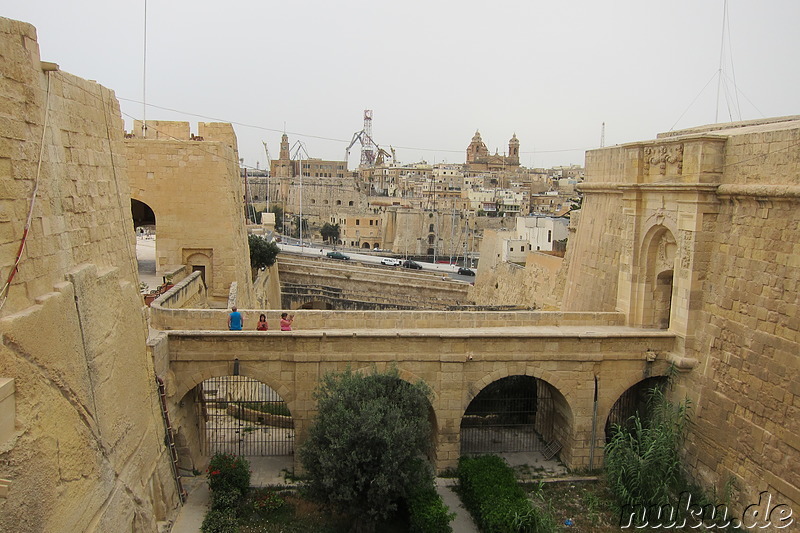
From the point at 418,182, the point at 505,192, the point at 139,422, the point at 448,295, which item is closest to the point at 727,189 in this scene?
the point at 139,422

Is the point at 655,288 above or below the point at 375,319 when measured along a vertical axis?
above

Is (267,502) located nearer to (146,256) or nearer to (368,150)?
(146,256)

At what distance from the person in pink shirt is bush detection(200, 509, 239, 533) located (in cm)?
330

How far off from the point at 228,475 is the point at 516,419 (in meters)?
6.95

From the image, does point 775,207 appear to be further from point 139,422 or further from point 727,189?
point 139,422

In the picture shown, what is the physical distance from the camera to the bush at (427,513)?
31.4ft

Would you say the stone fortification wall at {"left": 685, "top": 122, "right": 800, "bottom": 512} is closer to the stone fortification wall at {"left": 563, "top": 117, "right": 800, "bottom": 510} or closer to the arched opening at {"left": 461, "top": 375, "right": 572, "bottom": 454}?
the stone fortification wall at {"left": 563, "top": 117, "right": 800, "bottom": 510}

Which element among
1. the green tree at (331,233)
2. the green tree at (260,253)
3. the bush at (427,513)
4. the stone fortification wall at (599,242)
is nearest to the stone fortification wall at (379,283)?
the green tree at (260,253)

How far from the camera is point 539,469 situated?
12.2 meters

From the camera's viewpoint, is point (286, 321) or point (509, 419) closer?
point (286, 321)

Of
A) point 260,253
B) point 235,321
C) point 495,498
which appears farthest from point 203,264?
point 495,498

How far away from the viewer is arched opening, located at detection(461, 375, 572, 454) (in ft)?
42.2

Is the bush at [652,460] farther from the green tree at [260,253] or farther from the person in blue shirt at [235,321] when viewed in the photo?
the green tree at [260,253]

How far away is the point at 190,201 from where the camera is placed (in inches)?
590
